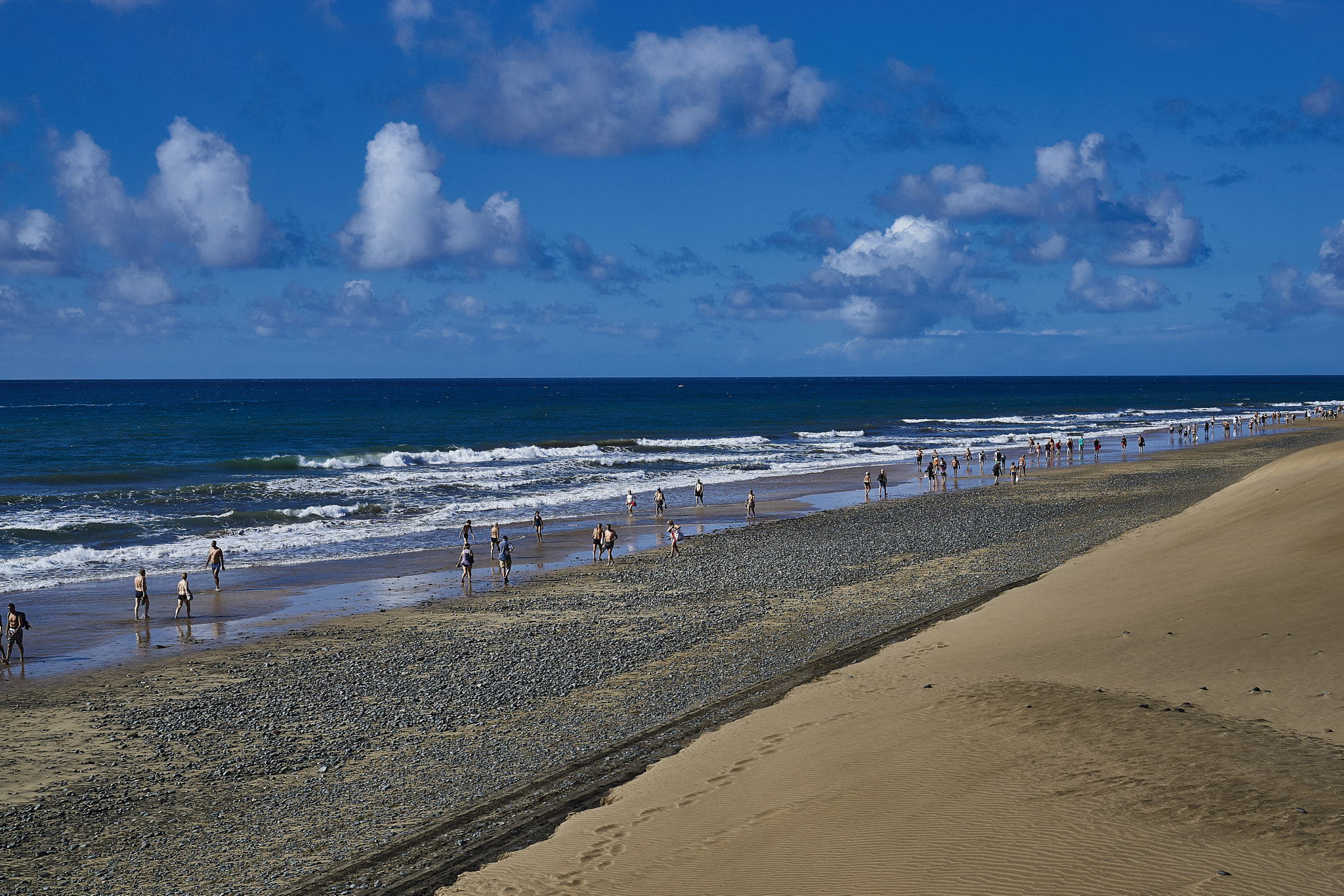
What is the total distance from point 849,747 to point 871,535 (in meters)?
20.7

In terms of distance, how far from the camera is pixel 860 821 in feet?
27.4

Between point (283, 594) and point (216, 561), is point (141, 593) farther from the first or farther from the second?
point (216, 561)

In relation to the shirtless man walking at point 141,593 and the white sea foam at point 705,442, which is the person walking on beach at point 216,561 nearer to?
the shirtless man walking at point 141,593

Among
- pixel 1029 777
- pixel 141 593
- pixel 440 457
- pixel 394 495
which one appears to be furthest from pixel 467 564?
pixel 440 457

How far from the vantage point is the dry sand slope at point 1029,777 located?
716 centimetres

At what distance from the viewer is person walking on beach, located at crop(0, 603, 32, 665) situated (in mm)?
17484

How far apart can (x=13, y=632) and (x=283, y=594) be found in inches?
272

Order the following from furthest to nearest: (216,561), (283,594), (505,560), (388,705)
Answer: (216,561)
(505,560)
(283,594)
(388,705)

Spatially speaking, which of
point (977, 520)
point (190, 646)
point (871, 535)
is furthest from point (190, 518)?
point (977, 520)

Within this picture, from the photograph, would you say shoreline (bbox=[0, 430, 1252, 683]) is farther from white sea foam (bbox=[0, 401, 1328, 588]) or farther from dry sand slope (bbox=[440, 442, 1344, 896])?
dry sand slope (bbox=[440, 442, 1344, 896])

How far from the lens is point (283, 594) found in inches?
947

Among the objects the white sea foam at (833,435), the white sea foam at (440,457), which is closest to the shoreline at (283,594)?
the white sea foam at (440,457)

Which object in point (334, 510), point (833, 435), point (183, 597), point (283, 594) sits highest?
point (833, 435)

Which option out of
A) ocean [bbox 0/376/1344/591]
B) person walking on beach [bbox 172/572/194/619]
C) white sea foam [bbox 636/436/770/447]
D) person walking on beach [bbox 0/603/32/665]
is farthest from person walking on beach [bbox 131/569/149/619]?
white sea foam [bbox 636/436/770/447]
